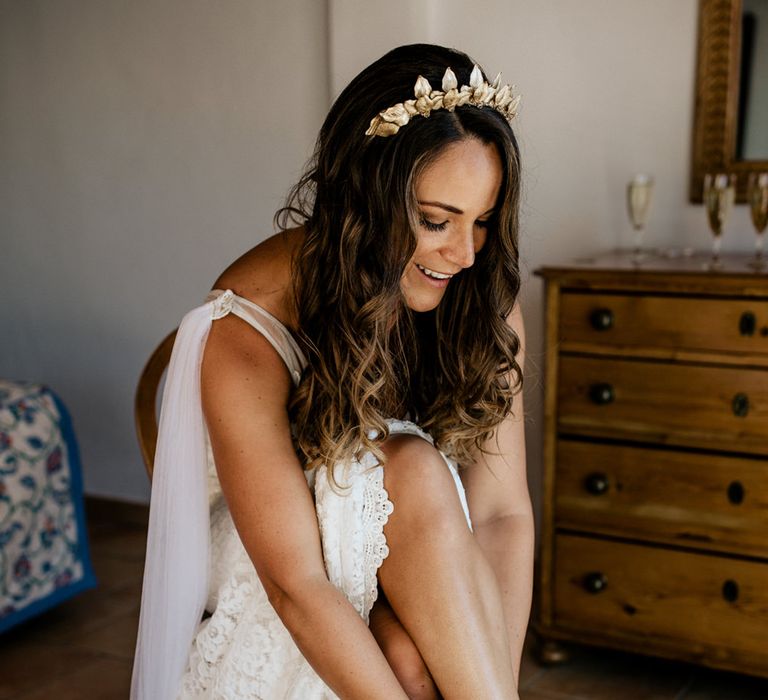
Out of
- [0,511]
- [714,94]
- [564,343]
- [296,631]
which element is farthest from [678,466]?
[0,511]

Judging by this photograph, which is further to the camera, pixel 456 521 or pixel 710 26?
pixel 710 26

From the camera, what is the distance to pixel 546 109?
2912 millimetres

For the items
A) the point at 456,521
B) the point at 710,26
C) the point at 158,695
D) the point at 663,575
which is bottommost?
the point at 663,575

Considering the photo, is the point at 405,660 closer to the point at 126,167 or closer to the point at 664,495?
the point at 664,495

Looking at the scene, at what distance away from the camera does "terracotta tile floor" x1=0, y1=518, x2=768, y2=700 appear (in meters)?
2.54

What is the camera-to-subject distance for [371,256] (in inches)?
59.5

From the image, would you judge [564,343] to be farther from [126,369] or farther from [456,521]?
[126,369]

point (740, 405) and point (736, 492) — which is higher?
point (740, 405)

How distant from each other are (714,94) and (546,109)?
47 cm

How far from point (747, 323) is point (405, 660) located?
3.99 ft

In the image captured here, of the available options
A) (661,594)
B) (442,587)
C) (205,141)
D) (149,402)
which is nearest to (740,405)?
(661,594)

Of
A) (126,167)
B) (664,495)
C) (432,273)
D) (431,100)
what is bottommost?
(664,495)

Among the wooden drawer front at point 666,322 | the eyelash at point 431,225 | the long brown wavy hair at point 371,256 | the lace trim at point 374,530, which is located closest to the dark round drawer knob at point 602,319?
the wooden drawer front at point 666,322

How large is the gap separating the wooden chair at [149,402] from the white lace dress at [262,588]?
0.89ft
